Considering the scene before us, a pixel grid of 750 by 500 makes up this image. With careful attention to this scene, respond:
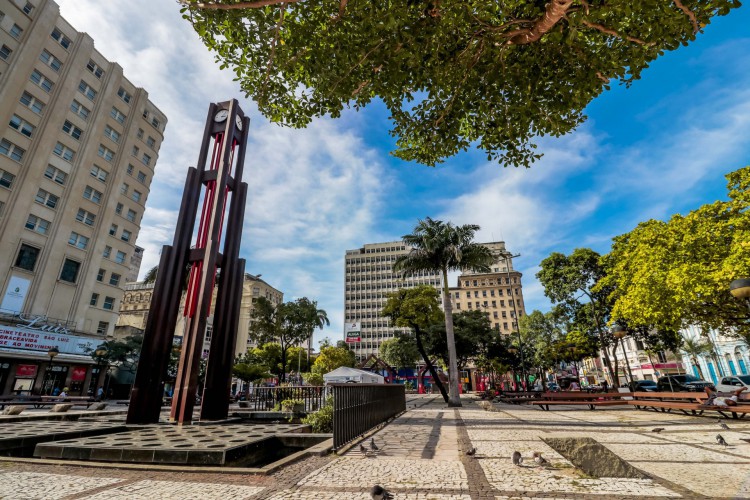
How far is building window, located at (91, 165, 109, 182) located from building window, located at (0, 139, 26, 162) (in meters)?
5.52

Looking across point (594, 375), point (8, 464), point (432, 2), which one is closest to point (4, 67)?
point (8, 464)

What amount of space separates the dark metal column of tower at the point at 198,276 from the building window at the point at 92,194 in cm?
2806

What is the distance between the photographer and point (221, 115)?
1426 centimetres

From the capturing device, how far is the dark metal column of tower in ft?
34.9

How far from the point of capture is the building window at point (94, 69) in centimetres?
3500

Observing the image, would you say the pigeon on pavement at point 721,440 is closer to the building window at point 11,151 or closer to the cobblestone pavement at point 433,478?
the cobblestone pavement at point 433,478

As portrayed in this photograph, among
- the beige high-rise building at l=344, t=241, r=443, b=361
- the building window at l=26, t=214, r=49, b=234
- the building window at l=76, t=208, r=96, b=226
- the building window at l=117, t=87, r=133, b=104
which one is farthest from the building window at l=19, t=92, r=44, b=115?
the beige high-rise building at l=344, t=241, r=443, b=361

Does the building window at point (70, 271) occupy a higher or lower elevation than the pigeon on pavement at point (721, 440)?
→ higher

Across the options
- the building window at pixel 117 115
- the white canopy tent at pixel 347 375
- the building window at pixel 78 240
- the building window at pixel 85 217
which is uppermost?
the building window at pixel 117 115

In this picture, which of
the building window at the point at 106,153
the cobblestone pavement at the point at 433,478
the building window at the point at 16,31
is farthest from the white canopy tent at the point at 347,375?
the building window at the point at 16,31

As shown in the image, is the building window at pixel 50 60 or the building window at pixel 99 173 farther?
the building window at pixel 99 173

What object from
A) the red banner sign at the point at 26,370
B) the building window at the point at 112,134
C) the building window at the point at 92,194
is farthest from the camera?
the building window at the point at 112,134

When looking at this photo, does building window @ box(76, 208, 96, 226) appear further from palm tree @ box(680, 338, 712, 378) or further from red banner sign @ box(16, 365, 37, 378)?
palm tree @ box(680, 338, 712, 378)

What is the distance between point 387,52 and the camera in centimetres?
654
